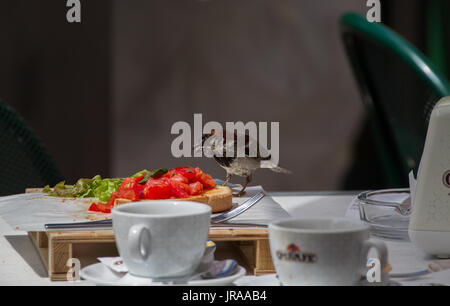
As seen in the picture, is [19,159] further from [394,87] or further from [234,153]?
[394,87]

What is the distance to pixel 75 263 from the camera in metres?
0.78

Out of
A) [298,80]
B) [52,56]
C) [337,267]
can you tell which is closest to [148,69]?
[52,56]

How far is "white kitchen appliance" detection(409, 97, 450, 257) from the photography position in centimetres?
81

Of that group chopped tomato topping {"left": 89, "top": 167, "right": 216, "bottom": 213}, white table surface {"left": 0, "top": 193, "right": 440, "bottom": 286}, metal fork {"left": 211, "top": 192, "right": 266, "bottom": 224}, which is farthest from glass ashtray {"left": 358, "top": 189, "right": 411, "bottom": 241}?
chopped tomato topping {"left": 89, "top": 167, "right": 216, "bottom": 213}

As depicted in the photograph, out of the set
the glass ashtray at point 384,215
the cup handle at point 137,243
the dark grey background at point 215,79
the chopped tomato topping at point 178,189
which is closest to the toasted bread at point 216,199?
the chopped tomato topping at point 178,189

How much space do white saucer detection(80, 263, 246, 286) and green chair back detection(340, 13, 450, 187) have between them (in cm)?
137

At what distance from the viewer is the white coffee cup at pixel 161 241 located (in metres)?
0.63

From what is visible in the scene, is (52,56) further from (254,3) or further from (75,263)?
(75,263)

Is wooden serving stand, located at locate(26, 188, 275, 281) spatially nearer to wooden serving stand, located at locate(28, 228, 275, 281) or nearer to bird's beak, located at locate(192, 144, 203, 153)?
wooden serving stand, located at locate(28, 228, 275, 281)

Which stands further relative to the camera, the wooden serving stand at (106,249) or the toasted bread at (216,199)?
the toasted bread at (216,199)

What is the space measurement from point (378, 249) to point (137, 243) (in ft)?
0.80

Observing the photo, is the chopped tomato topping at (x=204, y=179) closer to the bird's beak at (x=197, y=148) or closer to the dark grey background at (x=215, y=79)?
the bird's beak at (x=197, y=148)

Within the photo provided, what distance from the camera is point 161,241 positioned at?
633 mm

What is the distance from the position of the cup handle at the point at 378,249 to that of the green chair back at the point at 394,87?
131 cm
